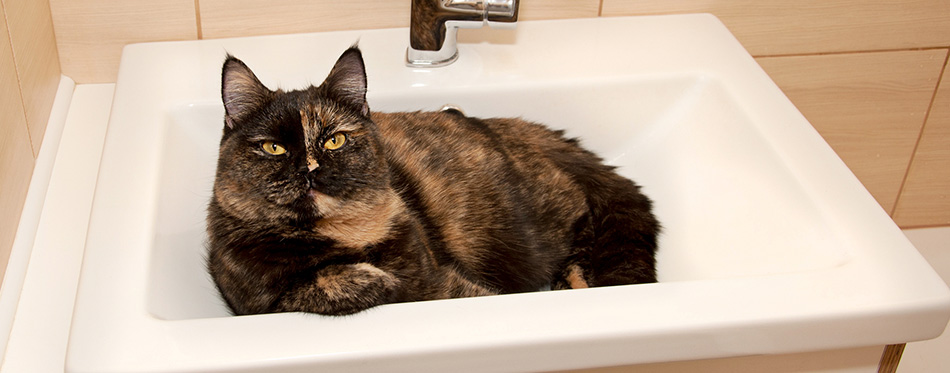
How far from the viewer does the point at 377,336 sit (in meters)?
0.92

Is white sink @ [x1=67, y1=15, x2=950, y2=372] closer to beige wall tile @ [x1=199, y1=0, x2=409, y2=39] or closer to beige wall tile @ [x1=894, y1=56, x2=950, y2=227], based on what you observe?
beige wall tile @ [x1=199, y1=0, x2=409, y2=39]

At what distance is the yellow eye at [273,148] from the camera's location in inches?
40.4

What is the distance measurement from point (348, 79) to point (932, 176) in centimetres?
151

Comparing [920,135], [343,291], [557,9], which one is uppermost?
[557,9]

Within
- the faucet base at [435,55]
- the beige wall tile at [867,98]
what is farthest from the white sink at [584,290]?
the beige wall tile at [867,98]

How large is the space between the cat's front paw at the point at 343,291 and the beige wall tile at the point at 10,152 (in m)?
0.46

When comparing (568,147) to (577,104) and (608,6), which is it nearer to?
(577,104)

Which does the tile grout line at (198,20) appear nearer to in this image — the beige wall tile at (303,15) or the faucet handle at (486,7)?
the beige wall tile at (303,15)

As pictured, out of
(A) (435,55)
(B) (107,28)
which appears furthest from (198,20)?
(A) (435,55)

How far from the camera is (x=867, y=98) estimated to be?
70.1 inches

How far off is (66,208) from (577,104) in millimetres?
880

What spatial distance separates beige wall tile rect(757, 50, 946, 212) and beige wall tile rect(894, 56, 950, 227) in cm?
3

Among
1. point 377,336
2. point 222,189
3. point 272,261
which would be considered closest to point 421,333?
point 377,336

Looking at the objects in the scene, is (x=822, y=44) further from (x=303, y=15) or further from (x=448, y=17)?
(x=303, y=15)
